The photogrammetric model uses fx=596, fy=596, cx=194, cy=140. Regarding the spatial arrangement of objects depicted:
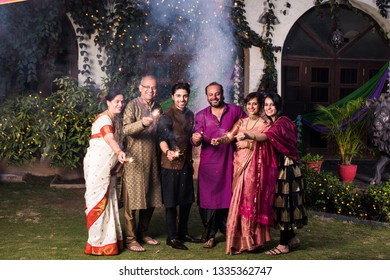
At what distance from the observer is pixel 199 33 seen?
28.6ft

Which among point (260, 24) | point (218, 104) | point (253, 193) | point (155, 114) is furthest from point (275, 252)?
point (260, 24)

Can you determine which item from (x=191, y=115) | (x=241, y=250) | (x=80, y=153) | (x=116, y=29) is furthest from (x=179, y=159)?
(x=116, y=29)

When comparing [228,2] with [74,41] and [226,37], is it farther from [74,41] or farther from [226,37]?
[74,41]

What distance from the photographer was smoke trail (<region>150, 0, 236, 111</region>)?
855 cm

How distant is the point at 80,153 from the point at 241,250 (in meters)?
4.46

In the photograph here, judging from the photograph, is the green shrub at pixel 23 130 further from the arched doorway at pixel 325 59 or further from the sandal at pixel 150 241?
the arched doorway at pixel 325 59

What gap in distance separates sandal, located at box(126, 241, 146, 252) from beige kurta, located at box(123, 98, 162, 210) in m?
0.35

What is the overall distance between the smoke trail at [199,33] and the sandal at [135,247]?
3.47m

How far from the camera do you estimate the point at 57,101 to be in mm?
9312

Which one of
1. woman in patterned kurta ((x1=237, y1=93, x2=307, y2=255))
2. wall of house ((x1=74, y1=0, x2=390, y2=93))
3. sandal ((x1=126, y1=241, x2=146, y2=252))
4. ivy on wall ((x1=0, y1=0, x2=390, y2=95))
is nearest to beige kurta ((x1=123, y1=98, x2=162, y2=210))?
sandal ((x1=126, y1=241, x2=146, y2=252))

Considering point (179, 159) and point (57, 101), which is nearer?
point (179, 159)

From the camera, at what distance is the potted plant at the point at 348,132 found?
9.01m

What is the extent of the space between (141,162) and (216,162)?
70cm

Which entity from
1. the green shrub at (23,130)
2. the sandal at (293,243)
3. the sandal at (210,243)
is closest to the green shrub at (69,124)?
the green shrub at (23,130)
